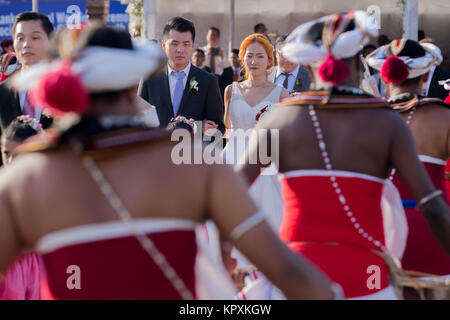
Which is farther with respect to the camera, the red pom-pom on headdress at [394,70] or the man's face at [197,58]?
the man's face at [197,58]

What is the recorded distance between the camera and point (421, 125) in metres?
5.01

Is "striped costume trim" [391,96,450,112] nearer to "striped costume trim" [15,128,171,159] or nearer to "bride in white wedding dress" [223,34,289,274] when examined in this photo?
"bride in white wedding dress" [223,34,289,274]

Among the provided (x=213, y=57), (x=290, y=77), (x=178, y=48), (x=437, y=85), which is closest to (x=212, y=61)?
(x=213, y=57)

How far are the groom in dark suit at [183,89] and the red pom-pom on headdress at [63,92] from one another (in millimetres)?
4842

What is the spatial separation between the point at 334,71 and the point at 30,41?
283 centimetres

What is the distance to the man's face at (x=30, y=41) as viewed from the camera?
579 cm

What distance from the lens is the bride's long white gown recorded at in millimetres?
5457

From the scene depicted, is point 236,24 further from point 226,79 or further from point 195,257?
point 195,257

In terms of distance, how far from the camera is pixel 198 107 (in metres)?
7.45

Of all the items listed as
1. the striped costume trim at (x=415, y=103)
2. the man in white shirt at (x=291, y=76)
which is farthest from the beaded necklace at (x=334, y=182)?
the man in white shirt at (x=291, y=76)

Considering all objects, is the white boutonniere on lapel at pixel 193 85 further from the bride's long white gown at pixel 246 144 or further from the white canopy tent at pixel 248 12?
the white canopy tent at pixel 248 12

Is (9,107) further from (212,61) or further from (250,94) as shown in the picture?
(212,61)

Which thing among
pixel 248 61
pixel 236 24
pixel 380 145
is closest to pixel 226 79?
pixel 236 24

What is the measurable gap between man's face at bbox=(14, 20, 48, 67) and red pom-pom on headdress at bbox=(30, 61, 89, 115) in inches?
136
